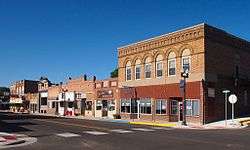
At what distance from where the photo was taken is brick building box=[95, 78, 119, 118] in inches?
2191

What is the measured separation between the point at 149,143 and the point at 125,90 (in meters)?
33.1

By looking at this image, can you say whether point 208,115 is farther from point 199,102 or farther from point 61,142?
point 61,142

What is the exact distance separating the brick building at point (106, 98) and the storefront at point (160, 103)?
2145 millimetres

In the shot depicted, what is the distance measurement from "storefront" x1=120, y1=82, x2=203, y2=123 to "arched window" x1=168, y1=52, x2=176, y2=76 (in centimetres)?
144

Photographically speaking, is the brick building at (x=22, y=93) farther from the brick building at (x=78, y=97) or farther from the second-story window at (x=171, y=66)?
the second-story window at (x=171, y=66)

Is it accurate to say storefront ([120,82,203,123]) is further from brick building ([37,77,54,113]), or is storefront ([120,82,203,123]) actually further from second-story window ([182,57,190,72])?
brick building ([37,77,54,113])

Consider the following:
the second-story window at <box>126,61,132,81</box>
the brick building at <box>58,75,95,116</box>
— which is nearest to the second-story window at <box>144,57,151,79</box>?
the second-story window at <box>126,61,132,81</box>

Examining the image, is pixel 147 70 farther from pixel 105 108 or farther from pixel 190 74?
pixel 105 108

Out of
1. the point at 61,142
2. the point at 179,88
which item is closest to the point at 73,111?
the point at 179,88

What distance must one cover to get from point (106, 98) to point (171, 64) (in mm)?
15410

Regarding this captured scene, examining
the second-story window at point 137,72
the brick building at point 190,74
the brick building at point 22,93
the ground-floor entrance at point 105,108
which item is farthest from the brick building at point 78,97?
the brick building at point 22,93

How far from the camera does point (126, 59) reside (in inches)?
2079

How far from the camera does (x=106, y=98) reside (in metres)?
57.7

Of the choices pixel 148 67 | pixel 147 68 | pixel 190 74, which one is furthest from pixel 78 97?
pixel 190 74
